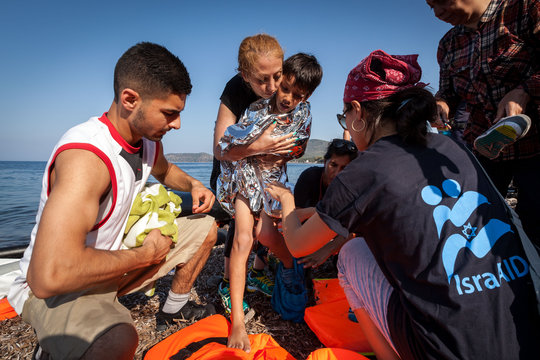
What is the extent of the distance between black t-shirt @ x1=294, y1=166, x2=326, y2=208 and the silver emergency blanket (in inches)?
24.5

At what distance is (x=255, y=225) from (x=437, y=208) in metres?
1.68

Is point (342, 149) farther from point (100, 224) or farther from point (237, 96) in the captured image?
point (100, 224)

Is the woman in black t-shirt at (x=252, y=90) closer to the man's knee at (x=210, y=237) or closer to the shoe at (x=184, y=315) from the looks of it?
the shoe at (x=184, y=315)

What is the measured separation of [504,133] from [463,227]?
779 mm

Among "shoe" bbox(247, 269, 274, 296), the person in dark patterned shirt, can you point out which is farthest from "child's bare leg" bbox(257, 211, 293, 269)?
the person in dark patterned shirt

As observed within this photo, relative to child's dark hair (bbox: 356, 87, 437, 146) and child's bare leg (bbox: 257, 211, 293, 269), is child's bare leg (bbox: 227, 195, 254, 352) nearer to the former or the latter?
child's bare leg (bbox: 257, 211, 293, 269)

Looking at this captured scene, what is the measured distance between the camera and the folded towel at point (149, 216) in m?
2.09

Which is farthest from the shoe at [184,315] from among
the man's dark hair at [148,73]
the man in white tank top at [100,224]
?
the man's dark hair at [148,73]

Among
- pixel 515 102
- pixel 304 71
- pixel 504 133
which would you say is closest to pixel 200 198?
pixel 304 71

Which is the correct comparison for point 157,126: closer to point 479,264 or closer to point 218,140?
point 218,140

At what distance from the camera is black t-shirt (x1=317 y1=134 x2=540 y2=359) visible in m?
1.21

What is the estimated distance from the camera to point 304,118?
2.50 meters

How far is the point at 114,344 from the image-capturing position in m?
1.56

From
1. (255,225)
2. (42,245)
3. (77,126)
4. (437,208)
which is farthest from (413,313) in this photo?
(77,126)
